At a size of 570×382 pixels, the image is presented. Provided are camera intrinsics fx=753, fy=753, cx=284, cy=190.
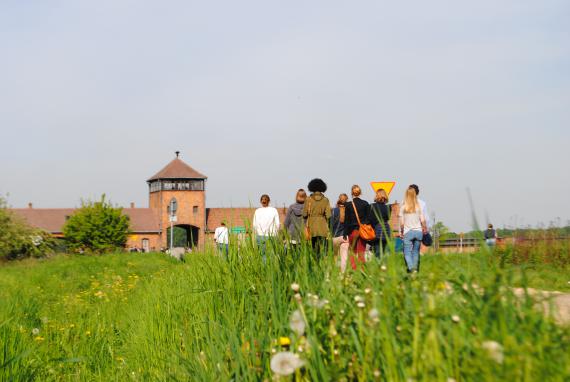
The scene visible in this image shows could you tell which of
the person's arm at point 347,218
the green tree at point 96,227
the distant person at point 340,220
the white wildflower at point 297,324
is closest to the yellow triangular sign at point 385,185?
the distant person at point 340,220

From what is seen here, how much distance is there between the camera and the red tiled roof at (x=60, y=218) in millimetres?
88938

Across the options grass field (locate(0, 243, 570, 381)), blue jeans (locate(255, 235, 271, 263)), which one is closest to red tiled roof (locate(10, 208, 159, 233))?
blue jeans (locate(255, 235, 271, 263))

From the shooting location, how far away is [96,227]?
62.3 meters

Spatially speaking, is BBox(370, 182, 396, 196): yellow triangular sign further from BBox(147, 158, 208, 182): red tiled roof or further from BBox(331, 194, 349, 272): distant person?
BBox(147, 158, 208, 182): red tiled roof

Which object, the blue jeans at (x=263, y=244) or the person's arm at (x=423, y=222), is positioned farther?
the person's arm at (x=423, y=222)

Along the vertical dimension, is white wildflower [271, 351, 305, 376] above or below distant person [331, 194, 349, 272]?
below

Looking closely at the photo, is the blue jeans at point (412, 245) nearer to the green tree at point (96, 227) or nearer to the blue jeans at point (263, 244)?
the blue jeans at point (263, 244)

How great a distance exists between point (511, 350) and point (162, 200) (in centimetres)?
8720

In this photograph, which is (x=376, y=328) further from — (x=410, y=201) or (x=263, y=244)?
(x=410, y=201)

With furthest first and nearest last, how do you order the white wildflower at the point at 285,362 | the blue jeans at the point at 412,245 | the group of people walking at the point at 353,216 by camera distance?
the blue jeans at the point at 412,245 < the group of people walking at the point at 353,216 < the white wildflower at the point at 285,362

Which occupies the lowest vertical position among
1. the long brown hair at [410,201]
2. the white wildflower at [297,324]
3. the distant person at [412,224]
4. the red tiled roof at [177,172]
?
the white wildflower at [297,324]

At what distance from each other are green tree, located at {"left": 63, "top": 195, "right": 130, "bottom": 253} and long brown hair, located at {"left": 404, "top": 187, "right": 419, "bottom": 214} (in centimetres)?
5211

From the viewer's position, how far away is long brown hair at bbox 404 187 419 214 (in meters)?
11.3

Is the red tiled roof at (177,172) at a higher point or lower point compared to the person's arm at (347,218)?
higher
